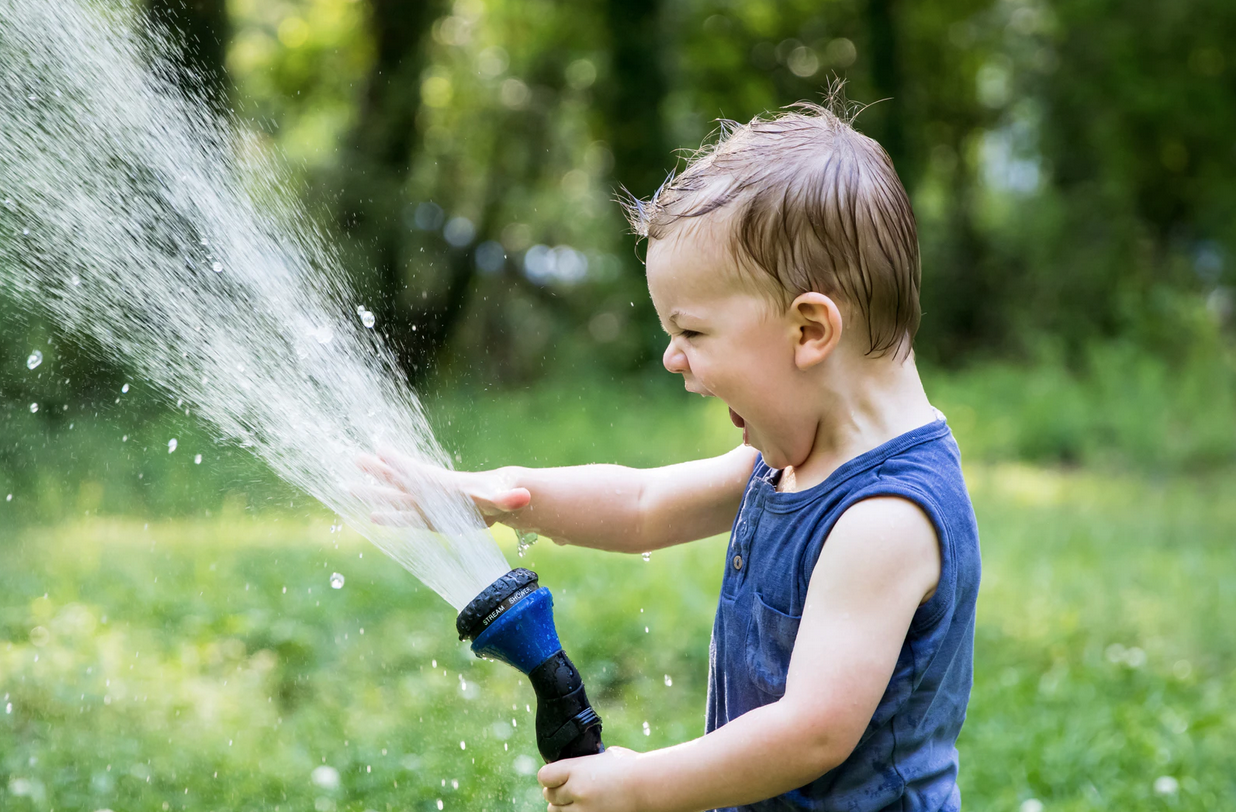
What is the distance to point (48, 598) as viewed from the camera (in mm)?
4449

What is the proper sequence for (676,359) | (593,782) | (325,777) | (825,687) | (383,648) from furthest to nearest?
(383,648), (325,777), (676,359), (593,782), (825,687)

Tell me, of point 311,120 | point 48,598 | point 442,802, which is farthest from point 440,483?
point 311,120

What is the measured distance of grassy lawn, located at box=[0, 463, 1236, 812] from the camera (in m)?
3.14

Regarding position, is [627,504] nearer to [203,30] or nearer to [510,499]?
[510,499]

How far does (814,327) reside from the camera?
1.57 metres

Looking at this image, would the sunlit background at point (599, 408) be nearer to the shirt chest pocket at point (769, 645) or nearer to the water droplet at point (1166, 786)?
the water droplet at point (1166, 786)

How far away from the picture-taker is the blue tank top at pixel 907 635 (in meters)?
1.57

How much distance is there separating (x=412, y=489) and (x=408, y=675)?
2091 mm

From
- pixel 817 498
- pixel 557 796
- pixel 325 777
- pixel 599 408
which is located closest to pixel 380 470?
pixel 557 796

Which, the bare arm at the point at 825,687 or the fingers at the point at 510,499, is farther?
the fingers at the point at 510,499

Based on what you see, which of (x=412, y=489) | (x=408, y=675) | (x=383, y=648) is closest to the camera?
(x=412, y=489)

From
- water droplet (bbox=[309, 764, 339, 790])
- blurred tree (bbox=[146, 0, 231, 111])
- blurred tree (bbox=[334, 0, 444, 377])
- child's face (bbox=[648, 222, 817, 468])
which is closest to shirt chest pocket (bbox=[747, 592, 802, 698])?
child's face (bbox=[648, 222, 817, 468])

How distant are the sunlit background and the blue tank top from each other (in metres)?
1.18

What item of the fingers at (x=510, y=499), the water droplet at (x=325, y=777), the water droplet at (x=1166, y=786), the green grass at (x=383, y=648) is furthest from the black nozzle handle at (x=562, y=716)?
the water droplet at (x=1166, y=786)
